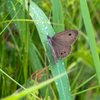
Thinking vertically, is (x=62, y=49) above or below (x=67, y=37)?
below

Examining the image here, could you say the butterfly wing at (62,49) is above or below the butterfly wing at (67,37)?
below

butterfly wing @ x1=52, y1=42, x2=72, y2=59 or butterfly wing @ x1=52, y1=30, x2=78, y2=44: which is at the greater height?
butterfly wing @ x1=52, y1=30, x2=78, y2=44

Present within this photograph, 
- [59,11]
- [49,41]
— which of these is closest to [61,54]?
[49,41]

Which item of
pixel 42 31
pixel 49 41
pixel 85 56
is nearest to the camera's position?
pixel 42 31

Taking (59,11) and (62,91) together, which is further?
(59,11)

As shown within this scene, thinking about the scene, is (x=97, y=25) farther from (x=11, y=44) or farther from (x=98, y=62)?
(x=98, y=62)
